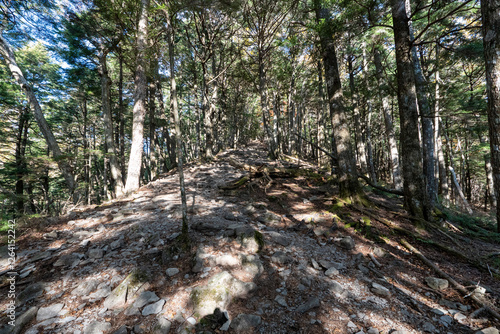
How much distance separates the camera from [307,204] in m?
7.02

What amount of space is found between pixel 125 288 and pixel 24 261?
2.73 m

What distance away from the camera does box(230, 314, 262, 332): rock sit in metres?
2.63

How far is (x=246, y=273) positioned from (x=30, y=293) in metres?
3.69

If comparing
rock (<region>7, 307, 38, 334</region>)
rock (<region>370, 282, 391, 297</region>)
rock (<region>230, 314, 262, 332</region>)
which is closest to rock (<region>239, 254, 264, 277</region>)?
rock (<region>230, 314, 262, 332</region>)

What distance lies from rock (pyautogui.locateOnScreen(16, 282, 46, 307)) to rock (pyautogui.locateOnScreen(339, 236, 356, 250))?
6.18m

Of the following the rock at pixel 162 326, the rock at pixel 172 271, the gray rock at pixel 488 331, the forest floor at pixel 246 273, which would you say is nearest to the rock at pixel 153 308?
the forest floor at pixel 246 273

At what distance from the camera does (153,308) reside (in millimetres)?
2865

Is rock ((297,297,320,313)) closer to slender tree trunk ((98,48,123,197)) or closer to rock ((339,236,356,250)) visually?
rock ((339,236,356,250))

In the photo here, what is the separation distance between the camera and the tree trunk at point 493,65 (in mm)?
4012

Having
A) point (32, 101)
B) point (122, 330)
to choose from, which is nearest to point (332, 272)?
point (122, 330)

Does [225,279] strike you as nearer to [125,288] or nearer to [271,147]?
[125,288]

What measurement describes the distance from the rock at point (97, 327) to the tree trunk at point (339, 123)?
6901 millimetres

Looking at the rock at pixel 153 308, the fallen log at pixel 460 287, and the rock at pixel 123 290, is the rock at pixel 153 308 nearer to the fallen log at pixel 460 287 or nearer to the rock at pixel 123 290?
the rock at pixel 123 290

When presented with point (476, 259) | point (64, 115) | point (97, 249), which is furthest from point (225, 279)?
point (64, 115)
